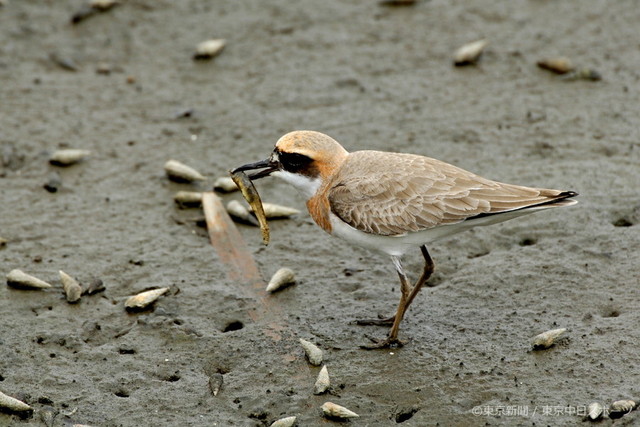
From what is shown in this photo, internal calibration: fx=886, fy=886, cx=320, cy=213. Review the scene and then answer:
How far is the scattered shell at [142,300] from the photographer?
7461mm

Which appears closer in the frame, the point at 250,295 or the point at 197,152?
the point at 250,295

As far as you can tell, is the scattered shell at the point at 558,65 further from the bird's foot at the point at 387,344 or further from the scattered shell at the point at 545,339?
the bird's foot at the point at 387,344

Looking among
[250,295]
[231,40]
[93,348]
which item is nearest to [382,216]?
[250,295]

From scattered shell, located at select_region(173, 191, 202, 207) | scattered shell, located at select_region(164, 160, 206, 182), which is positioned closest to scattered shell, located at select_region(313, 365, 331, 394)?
scattered shell, located at select_region(173, 191, 202, 207)

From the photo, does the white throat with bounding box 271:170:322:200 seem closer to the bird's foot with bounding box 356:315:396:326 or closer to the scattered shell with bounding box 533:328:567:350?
the bird's foot with bounding box 356:315:396:326

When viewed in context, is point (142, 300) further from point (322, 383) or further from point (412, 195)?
point (412, 195)

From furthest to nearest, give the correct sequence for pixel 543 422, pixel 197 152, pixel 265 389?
pixel 197 152 → pixel 265 389 → pixel 543 422

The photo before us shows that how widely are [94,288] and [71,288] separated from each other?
20 cm

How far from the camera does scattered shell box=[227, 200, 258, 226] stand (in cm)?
880

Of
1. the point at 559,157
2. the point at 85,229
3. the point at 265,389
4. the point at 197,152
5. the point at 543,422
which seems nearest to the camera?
the point at 543,422

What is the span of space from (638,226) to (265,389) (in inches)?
150

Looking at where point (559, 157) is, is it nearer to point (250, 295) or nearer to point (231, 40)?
point (250, 295)

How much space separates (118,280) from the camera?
7.91 m

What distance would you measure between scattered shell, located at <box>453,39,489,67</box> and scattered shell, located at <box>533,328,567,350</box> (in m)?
5.00
